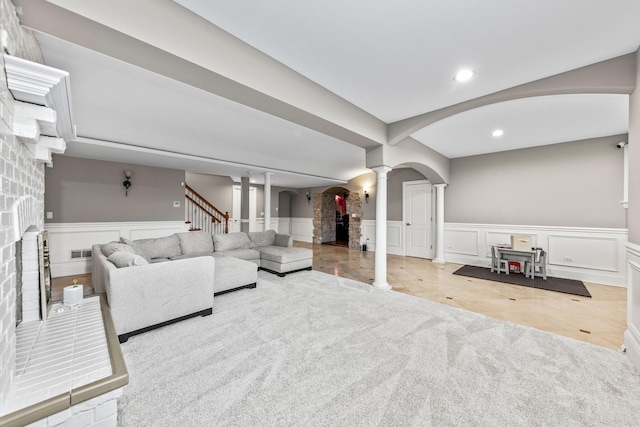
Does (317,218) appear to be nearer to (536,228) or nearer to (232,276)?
(232,276)

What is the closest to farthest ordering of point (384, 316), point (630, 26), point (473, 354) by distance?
point (630, 26), point (473, 354), point (384, 316)

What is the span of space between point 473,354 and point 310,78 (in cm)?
308

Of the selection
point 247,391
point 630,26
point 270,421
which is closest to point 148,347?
point 247,391

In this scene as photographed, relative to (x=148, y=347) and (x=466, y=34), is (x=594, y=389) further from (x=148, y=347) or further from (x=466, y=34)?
(x=148, y=347)

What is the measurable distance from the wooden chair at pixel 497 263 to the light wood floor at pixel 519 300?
75 cm

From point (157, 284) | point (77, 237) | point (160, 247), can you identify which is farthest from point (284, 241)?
point (77, 237)

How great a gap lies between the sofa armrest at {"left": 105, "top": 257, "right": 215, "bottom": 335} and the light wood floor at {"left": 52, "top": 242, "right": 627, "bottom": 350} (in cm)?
273

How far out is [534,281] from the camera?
Answer: 4.57 m

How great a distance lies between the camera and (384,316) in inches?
117

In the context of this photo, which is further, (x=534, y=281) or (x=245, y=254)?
(x=245, y=254)

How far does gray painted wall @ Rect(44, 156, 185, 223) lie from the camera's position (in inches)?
192

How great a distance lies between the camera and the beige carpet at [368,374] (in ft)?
5.08

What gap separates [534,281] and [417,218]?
115 inches

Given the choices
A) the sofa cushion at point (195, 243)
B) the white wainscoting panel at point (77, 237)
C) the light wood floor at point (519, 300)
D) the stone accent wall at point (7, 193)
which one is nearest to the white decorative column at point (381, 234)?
the light wood floor at point (519, 300)
